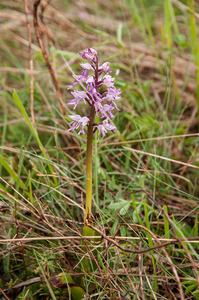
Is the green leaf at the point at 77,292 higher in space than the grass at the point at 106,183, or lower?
lower

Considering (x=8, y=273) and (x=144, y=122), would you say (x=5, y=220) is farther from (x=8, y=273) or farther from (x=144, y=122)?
(x=144, y=122)

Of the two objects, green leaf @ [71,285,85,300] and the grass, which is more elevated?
the grass

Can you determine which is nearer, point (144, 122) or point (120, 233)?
point (120, 233)

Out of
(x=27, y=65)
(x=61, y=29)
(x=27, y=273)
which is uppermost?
(x=61, y=29)

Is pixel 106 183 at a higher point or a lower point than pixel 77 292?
higher

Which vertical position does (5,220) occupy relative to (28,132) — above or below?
below

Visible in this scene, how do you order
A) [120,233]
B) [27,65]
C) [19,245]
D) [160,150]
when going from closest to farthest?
[19,245]
[120,233]
[160,150]
[27,65]

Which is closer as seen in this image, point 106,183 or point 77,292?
point 77,292

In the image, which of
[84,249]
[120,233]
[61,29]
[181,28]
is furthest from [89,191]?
[181,28]
